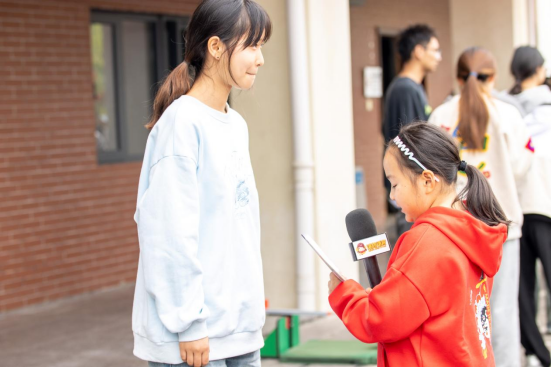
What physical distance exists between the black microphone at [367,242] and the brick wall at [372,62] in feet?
30.3

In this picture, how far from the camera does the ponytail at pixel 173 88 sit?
2.69 m

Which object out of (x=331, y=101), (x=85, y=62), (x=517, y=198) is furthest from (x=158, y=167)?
(x=85, y=62)

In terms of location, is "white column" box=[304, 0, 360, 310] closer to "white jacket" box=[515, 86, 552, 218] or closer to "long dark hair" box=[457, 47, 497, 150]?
"white jacket" box=[515, 86, 552, 218]

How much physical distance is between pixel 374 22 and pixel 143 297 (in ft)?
32.9

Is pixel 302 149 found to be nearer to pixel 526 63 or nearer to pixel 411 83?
pixel 411 83

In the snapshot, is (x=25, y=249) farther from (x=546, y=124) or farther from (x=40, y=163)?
(x=546, y=124)

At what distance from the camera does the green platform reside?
16.8 feet

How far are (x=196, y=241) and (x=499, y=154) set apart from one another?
2.60 m

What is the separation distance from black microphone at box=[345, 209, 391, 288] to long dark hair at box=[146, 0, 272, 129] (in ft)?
2.17

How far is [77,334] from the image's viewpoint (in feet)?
20.9

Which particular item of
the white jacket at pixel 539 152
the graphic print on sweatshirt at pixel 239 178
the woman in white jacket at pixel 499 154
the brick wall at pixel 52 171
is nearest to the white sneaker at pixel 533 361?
the woman in white jacket at pixel 499 154

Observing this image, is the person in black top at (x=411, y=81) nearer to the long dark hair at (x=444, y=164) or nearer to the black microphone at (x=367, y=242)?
the long dark hair at (x=444, y=164)

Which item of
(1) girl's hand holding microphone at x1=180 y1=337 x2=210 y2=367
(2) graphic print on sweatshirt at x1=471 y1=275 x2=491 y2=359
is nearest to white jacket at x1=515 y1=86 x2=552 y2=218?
(2) graphic print on sweatshirt at x1=471 y1=275 x2=491 y2=359

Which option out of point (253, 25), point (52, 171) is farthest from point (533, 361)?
point (52, 171)
